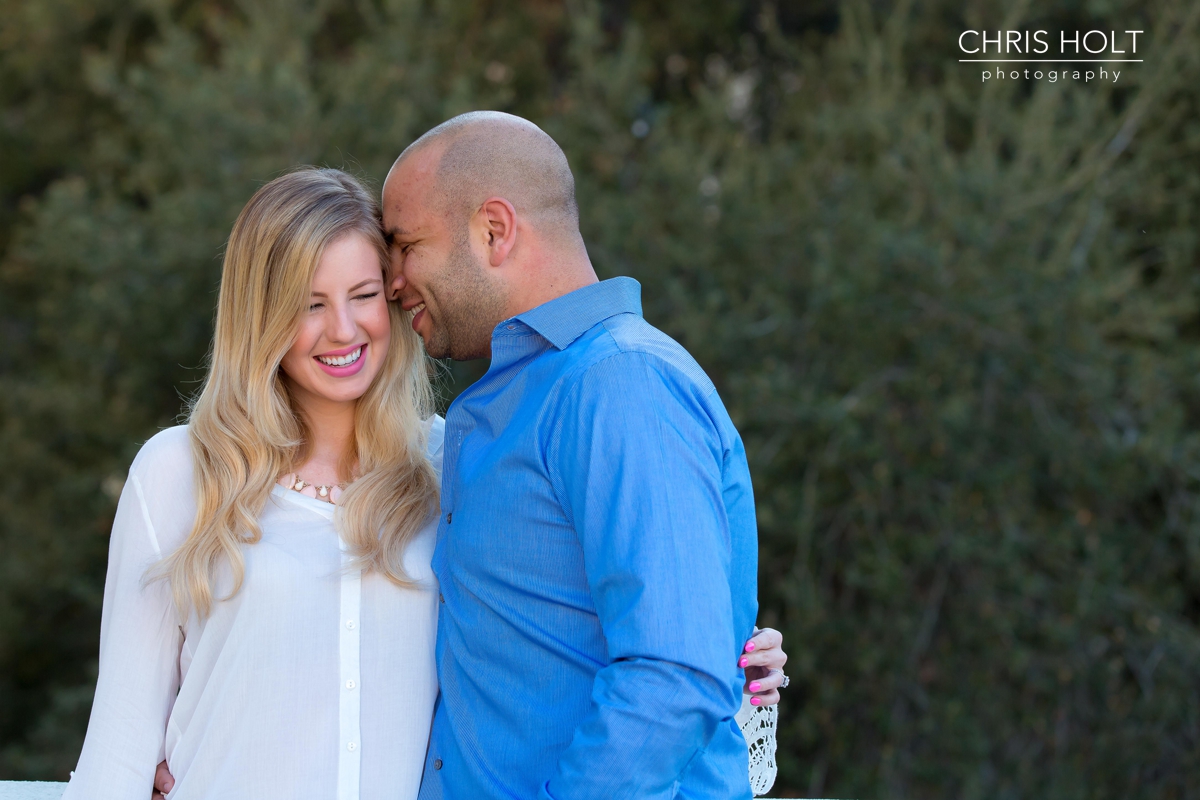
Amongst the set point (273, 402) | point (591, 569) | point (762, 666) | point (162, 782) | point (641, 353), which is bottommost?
point (162, 782)

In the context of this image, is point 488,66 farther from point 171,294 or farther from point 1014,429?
point 1014,429

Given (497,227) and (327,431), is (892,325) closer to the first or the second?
(327,431)

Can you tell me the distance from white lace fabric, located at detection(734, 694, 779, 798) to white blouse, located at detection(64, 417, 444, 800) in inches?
23.2

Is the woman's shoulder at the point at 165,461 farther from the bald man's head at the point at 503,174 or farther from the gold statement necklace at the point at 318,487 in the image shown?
the bald man's head at the point at 503,174

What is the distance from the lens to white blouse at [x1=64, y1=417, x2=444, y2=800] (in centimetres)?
194

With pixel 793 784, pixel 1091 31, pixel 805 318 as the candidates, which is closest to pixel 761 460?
pixel 805 318

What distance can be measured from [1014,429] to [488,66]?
324cm

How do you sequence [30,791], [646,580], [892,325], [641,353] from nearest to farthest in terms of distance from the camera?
[646,580] < [641,353] < [30,791] < [892,325]

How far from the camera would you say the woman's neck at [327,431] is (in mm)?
2281

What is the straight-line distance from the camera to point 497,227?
1.90 metres

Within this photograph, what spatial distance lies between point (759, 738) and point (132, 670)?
1171 mm

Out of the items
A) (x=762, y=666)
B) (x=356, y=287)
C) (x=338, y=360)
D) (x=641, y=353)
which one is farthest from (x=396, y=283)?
(x=762, y=666)

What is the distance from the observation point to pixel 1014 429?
175 inches

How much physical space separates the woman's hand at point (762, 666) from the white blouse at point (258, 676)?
1.90 ft
